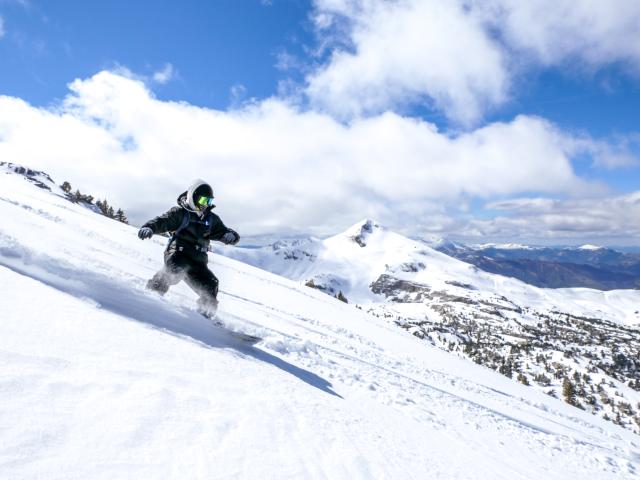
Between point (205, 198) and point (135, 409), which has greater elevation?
point (205, 198)

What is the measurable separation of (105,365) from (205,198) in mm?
5210

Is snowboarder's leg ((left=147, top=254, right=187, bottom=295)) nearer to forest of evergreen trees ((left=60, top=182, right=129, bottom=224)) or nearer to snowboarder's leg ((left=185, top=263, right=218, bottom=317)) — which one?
snowboarder's leg ((left=185, top=263, right=218, bottom=317))

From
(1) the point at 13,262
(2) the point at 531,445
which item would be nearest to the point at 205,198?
(1) the point at 13,262

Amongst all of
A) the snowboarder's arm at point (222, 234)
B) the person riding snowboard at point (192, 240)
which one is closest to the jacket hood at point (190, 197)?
the person riding snowboard at point (192, 240)

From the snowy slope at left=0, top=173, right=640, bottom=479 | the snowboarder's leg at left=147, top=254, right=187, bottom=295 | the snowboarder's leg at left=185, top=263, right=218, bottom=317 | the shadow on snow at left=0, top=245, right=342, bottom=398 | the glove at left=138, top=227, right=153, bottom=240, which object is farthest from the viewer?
the snowboarder's leg at left=185, top=263, right=218, bottom=317

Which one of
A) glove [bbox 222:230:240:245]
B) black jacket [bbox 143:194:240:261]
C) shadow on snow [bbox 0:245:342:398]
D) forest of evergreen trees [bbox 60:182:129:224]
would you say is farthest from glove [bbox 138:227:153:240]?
forest of evergreen trees [bbox 60:182:129:224]

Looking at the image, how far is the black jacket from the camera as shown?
Answer: 314 inches

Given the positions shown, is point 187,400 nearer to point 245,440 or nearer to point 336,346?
point 245,440

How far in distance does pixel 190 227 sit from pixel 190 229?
0.15 ft

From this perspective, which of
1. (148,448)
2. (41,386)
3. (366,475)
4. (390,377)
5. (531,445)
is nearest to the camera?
(148,448)

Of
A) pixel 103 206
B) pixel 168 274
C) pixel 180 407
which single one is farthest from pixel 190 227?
pixel 103 206

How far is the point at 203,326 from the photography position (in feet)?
22.3

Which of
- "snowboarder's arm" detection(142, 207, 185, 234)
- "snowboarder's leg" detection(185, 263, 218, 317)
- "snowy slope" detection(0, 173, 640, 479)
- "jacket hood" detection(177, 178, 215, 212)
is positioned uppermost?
"jacket hood" detection(177, 178, 215, 212)

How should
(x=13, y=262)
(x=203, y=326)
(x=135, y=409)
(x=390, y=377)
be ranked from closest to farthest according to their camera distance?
(x=135, y=409), (x=13, y=262), (x=203, y=326), (x=390, y=377)
